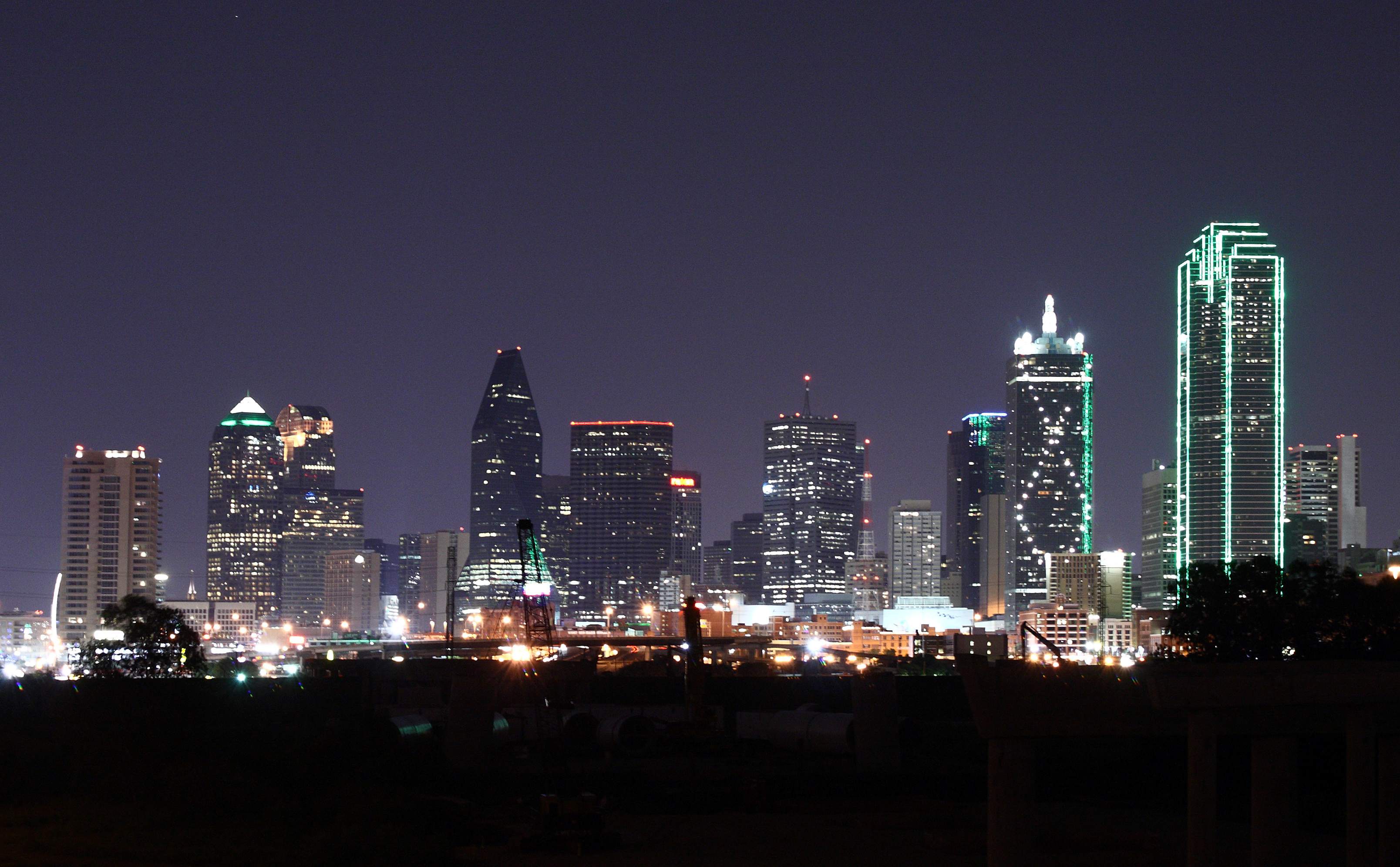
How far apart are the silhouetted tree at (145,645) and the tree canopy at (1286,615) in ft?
298

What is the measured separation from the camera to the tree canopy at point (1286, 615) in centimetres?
8106

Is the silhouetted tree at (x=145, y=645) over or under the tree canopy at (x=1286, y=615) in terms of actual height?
under

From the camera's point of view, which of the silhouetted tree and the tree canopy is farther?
the silhouetted tree

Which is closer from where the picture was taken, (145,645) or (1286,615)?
(1286,615)

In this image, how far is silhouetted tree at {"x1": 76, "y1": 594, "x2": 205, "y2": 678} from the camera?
142625 mm

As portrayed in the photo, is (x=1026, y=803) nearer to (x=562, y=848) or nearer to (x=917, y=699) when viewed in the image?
(x=562, y=848)

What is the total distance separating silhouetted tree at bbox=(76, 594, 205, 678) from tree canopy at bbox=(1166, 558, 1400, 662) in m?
90.7

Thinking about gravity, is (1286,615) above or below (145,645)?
above

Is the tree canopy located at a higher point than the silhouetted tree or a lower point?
higher

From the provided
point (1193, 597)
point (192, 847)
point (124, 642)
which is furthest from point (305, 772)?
point (124, 642)

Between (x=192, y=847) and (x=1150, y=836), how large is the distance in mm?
31041

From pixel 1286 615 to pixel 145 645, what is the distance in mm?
103339

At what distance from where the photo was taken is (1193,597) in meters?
97.1

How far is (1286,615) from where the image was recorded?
8562cm
